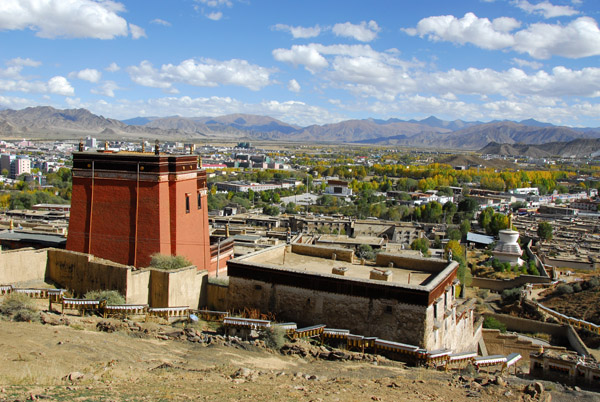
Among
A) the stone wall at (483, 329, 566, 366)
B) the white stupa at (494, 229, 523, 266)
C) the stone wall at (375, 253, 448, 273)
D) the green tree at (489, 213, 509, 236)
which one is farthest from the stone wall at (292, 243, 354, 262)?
the green tree at (489, 213, 509, 236)

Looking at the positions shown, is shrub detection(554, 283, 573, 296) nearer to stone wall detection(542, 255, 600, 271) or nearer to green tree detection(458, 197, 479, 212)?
stone wall detection(542, 255, 600, 271)

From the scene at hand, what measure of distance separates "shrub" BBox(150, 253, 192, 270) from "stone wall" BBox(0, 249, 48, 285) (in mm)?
3132

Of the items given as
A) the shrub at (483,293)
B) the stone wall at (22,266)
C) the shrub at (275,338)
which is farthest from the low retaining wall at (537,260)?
→ the stone wall at (22,266)

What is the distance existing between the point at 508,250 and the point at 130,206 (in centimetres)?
3564

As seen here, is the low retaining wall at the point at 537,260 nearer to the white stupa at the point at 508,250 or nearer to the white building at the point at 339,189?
the white stupa at the point at 508,250

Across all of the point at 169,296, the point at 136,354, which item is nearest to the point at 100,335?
the point at 136,354

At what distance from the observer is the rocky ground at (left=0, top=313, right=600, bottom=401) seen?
8605mm

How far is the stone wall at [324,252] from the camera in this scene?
1785cm

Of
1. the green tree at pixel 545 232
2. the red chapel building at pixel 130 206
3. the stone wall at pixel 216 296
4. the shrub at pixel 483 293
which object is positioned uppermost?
the red chapel building at pixel 130 206

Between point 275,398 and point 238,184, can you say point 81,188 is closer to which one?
point 275,398

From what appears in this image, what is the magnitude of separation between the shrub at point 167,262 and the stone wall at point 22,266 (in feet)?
10.3

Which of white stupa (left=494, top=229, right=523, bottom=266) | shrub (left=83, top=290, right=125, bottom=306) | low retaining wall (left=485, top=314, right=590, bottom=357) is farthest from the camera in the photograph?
white stupa (left=494, top=229, right=523, bottom=266)

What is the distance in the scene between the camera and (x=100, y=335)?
11523 millimetres

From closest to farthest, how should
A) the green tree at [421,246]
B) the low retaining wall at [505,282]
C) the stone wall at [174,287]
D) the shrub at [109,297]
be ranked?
1. the shrub at [109,297]
2. the stone wall at [174,287]
3. the low retaining wall at [505,282]
4. the green tree at [421,246]
